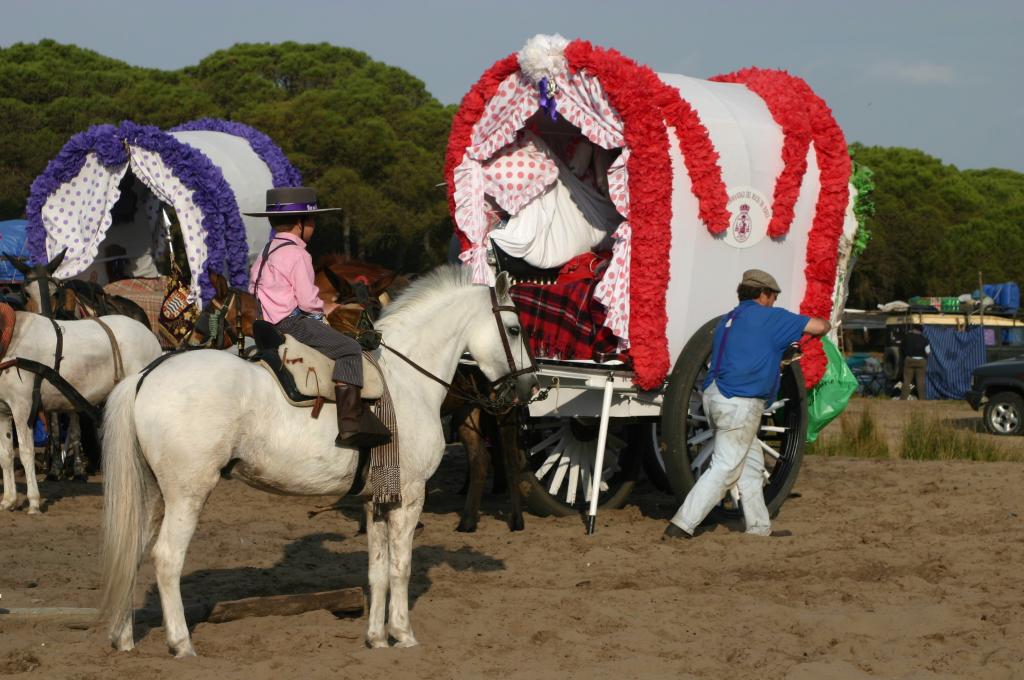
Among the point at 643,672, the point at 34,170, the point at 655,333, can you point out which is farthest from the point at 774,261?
the point at 34,170

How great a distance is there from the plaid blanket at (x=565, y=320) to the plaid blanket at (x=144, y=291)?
23.5 feet

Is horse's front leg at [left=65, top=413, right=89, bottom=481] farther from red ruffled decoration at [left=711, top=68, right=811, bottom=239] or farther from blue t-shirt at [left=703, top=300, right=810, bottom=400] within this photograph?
red ruffled decoration at [left=711, top=68, right=811, bottom=239]

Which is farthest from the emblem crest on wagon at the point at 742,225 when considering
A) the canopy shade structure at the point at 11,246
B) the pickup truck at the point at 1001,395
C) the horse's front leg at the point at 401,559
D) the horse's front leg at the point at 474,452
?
the canopy shade structure at the point at 11,246

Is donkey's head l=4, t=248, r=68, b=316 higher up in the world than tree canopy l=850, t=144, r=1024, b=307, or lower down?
lower down

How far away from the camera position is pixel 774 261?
1039cm

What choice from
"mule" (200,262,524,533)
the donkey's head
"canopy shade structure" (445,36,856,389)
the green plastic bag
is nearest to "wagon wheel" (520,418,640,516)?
"mule" (200,262,524,533)

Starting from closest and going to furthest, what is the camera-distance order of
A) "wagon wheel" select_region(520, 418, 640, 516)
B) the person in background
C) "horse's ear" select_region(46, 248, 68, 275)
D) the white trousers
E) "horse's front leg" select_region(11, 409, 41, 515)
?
the white trousers < "wagon wheel" select_region(520, 418, 640, 516) < "horse's front leg" select_region(11, 409, 41, 515) < "horse's ear" select_region(46, 248, 68, 275) < the person in background

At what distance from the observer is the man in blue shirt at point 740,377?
360 inches

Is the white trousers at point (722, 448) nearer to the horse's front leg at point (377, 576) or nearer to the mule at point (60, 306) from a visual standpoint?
the horse's front leg at point (377, 576)

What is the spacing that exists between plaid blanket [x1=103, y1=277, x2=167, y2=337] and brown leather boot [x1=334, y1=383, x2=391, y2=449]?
10.3 metres

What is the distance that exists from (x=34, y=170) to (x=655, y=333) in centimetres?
2858

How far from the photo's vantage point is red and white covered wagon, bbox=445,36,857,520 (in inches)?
379

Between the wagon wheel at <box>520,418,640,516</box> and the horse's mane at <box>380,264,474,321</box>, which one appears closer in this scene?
the horse's mane at <box>380,264,474,321</box>

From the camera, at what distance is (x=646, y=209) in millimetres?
9539
